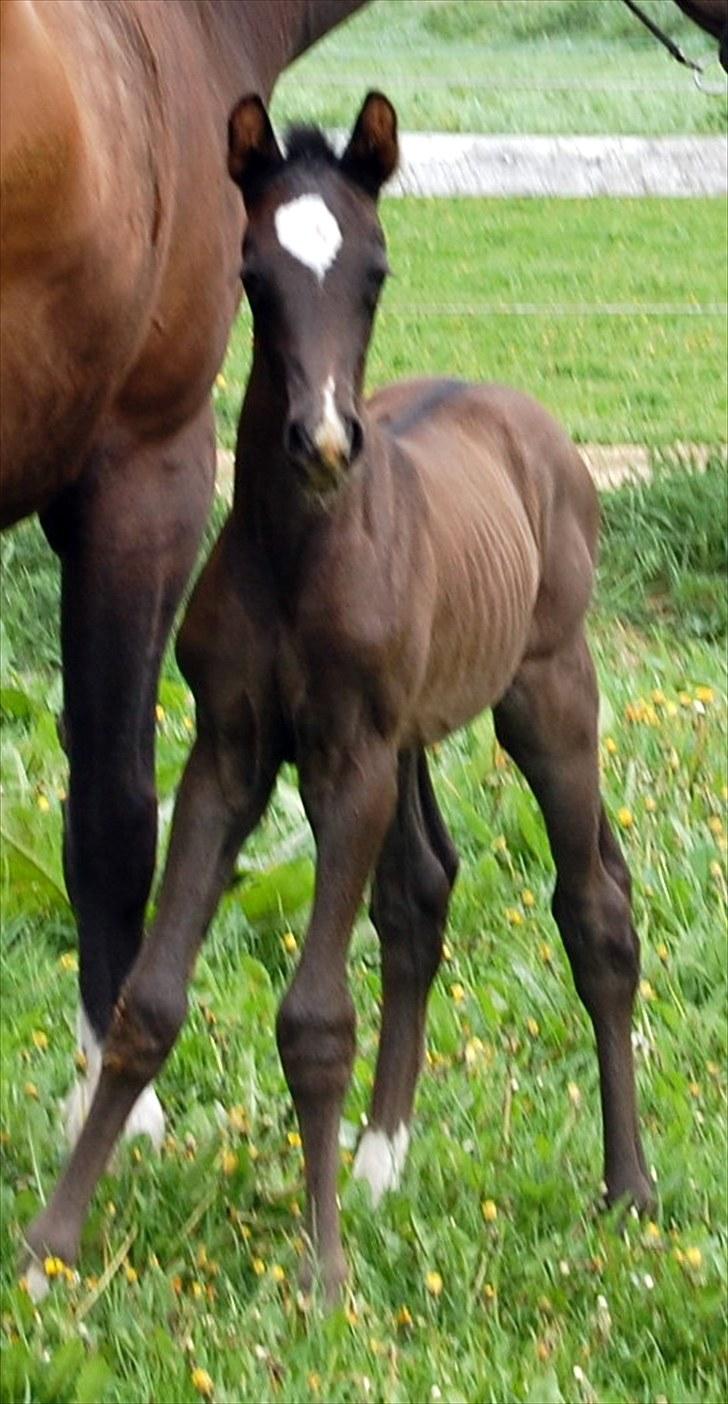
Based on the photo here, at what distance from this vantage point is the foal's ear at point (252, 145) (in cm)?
301

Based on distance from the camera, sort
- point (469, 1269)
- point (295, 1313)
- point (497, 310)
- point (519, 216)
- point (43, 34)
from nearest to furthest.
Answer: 1. point (43, 34)
2. point (295, 1313)
3. point (469, 1269)
4. point (497, 310)
5. point (519, 216)

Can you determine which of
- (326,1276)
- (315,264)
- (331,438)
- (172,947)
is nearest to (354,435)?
(331,438)

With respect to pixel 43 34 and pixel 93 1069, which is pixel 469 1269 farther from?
pixel 43 34

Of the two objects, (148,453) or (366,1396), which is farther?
(148,453)

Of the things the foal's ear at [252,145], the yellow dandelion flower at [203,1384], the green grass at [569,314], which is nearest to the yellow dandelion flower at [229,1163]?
the yellow dandelion flower at [203,1384]

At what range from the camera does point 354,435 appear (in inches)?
110

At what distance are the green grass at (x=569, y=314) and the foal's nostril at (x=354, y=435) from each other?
6.35m

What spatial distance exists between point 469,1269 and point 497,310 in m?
8.96

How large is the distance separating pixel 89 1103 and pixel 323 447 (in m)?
1.54

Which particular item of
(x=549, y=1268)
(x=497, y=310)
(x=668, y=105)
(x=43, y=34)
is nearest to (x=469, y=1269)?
(x=549, y=1268)

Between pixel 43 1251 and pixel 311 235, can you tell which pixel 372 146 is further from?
pixel 43 1251

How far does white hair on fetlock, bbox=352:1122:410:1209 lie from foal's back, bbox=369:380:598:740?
2.39 ft

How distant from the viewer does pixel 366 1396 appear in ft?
10.2

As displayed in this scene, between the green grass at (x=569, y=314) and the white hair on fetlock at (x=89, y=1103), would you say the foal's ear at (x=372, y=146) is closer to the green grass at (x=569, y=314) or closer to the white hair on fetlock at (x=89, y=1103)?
the white hair on fetlock at (x=89, y=1103)
